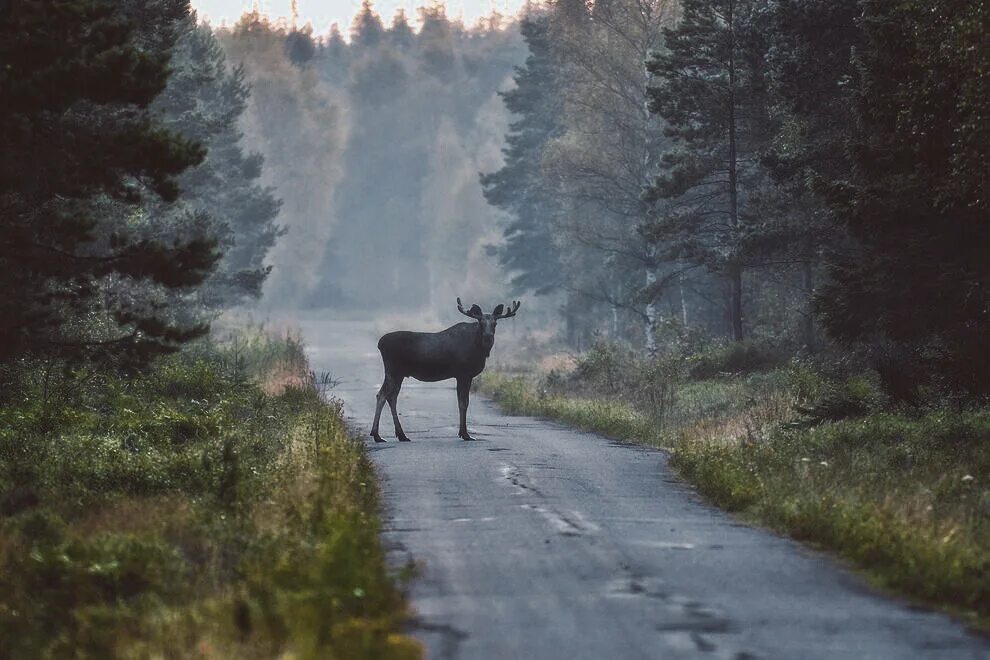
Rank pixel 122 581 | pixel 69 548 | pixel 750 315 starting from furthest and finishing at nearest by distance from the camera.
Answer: pixel 750 315, pixel 69 548, pixel 122 581

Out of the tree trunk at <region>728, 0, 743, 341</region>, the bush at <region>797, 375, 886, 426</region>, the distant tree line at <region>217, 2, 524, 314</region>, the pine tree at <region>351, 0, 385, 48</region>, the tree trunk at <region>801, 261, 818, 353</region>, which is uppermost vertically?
the pine tree at <region>351, 0, 385, 48</region>

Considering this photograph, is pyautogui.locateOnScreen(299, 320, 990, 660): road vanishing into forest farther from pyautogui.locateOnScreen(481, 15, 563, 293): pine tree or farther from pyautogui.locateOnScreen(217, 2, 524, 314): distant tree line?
pyautogui.locateOnScreen(217, 2, 524, 314): distant tree line

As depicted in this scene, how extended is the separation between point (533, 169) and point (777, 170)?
36.9m

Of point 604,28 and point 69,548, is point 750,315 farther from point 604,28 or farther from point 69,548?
point 69,548

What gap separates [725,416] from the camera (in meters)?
25.2

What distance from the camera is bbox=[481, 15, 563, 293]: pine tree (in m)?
62.2

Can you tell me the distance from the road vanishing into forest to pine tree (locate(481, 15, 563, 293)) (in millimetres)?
44466

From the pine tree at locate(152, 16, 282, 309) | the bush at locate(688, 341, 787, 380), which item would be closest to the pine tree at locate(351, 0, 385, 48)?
the pine tree at locate(152, 16, 282, 309)

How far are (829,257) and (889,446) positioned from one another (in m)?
7.47

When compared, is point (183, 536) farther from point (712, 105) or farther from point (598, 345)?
point (598, 345)

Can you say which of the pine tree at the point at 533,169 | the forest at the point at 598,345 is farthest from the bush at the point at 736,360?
the pine tree at the point at 533,169

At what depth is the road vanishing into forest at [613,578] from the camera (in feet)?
28.0

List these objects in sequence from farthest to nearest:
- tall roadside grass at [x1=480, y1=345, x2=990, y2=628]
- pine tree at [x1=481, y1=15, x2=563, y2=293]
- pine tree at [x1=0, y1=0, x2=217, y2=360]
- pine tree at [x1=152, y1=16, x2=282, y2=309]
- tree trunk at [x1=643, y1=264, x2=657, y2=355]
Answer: pine tree at [x1=481, y1=15, x2=563, y2=293] < pine tree at [x1=152, y1=16, x2=282, y2=309] < tree trunk at [x1=643, y1=264, x2=657, y2=355] < pine tree at [x1=0, y1=0, x2=217, y2=360] < tall roadside grass at [x1=480, y1=345, x2=990, y2=628]

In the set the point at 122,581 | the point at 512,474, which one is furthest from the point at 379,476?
the point at 122,581
